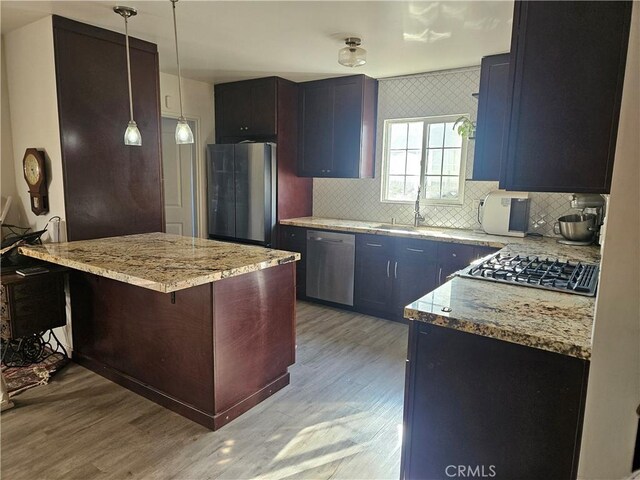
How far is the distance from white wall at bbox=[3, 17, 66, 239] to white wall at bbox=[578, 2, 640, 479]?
311cm

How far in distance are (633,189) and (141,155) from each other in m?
3.23

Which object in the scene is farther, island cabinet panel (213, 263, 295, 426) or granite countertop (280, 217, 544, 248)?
granite countertop (280, 217, 544, 248)

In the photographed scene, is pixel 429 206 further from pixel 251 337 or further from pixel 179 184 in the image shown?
pixel 179 184

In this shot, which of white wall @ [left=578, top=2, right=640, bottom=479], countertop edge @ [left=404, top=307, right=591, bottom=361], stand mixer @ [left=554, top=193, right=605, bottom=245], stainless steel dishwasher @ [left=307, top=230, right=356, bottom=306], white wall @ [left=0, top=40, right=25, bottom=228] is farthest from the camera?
stainless steel dishwasher @ [left=307, top=230, right=356, bottom=306]

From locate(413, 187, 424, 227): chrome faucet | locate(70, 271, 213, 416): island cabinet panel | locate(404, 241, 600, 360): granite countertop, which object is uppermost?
locate(413, 187, 424, 227): chrome faucet

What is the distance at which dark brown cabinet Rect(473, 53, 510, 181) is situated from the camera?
3111 mm

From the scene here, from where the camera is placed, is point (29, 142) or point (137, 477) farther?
point (29, 142)

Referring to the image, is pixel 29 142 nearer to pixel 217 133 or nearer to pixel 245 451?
pixel 217 133

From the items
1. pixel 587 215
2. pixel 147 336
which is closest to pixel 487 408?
pixel 147 336

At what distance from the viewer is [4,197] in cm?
326

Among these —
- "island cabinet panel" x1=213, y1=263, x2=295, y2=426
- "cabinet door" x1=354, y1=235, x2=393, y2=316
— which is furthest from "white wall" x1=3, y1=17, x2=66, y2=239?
"cabinet door" x1=354, y1=235, x2=393, y2=316

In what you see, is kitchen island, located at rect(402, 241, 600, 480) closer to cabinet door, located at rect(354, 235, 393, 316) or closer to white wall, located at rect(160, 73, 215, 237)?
cabinet door, located at rect(354, 235, 393, 316)

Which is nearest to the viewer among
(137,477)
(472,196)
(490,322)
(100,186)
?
(490,322)

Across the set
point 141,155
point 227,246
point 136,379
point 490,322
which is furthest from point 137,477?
point 141,155
